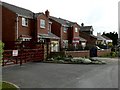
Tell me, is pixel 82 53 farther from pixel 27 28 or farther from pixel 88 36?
pixel 88 36

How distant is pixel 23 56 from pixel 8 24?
14.2 meters

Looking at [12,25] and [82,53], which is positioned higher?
[12,25]

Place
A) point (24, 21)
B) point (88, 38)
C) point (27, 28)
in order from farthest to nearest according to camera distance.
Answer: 1. point (88, 38)
2. point (27, 28)
3. point (24, 21)

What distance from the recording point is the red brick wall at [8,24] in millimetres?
39844

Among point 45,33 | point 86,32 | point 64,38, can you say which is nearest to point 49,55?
point 45,33

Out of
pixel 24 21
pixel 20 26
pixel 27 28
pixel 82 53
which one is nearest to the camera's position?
pixel 20 26

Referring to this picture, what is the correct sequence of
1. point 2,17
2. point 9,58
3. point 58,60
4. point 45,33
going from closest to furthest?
point 9,58 → point 58,60 → point 2,17 → point 45,33

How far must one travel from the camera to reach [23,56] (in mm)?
27047

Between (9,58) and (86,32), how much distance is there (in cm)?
5525

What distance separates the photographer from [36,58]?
30.1 meters

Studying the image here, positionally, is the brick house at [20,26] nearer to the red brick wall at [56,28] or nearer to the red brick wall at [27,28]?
the red brick wall at [27,28]

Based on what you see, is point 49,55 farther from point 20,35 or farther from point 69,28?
point 69,28

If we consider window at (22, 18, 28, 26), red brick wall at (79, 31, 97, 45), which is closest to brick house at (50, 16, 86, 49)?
red brick wall at (79, 31, 97, 45)

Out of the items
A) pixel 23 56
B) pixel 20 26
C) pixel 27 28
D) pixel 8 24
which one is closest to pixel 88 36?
pixel 27 28
